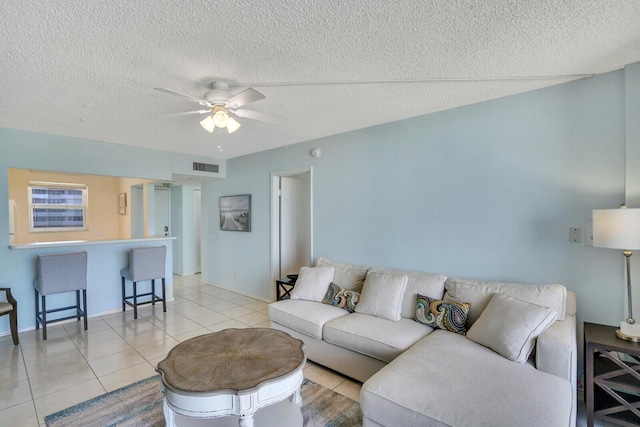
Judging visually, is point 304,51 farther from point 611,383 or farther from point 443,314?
point 611,383

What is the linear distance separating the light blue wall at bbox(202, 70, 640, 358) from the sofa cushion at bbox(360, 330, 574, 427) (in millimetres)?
1019

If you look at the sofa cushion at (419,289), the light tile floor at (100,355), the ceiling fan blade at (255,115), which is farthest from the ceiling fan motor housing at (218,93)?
the light tile floor at (100,355)

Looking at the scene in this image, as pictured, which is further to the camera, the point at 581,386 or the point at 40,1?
the point at 581,386

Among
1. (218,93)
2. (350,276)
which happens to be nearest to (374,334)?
(350,276)

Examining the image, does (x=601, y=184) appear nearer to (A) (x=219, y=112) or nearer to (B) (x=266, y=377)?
(B) (x=266, y=377)

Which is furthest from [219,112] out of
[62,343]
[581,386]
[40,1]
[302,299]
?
[581,386]

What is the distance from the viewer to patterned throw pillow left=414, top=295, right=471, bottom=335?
2491 millimetres

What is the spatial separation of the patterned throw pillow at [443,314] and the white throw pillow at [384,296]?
0.62 feet

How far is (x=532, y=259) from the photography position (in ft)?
8.48

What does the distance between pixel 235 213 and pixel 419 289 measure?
3.65m

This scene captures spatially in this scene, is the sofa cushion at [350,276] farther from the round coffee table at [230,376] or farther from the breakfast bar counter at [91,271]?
the breakfast bar counter at [91,271]

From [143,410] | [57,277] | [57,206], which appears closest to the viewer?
[143,410]

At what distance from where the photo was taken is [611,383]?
1864 millimetres

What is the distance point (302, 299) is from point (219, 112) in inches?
84.9
